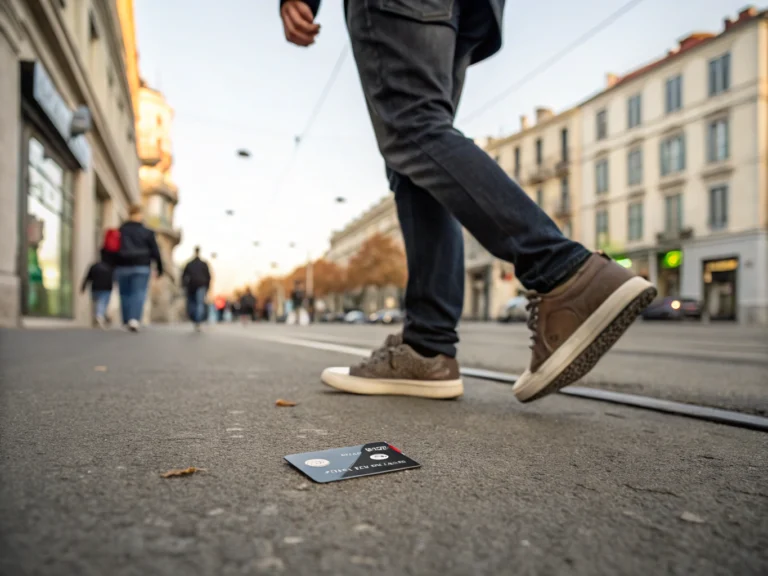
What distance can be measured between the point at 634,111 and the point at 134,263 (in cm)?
2762

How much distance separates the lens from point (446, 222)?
1.75 meters

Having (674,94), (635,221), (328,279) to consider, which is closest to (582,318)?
(635,221)

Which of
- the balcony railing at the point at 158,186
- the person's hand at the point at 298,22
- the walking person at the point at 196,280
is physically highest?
the balcony railing at the point at 158,186

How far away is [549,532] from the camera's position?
1.98 feet

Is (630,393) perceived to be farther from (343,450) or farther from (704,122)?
(704,122)

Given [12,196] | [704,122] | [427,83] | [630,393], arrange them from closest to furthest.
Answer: [427,83]
[630,393]
[12,196]
[704,122]

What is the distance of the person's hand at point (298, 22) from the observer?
173cm

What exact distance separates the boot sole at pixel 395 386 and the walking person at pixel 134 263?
671 cm

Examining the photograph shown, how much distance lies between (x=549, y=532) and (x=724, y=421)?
36.4 inches

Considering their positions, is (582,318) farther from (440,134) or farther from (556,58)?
(556,58)

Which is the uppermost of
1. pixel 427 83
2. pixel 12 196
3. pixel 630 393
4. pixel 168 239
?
pixel 168 239

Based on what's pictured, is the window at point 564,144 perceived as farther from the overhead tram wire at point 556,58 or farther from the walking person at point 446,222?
the walking person at point 446,222

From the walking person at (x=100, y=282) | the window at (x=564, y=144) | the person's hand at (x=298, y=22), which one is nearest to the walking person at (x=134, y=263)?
the walking person at (x=100, y=282)

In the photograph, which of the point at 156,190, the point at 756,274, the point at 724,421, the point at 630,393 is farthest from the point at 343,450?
the point at 156,190
